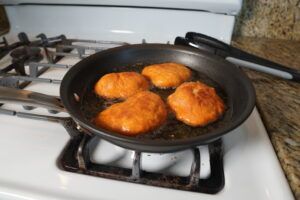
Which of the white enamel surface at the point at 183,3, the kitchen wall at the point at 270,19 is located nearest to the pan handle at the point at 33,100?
the white enamel surface at the point at 183,3

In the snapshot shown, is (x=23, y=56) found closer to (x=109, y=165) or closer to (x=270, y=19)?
(x=109, y=165)

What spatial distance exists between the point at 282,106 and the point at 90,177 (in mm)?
480

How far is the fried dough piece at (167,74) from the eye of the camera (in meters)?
0.64

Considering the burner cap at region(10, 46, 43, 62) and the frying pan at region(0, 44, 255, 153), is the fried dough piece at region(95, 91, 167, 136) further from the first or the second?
the burner cap at region(10, 46, 43, 62)

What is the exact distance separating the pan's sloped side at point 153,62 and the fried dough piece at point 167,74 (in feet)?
0.18

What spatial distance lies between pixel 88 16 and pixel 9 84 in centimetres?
45

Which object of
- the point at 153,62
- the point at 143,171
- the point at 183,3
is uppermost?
the point at 183,3

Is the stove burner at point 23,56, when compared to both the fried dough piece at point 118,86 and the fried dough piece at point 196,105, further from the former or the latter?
the fried dough piece at point 196,105

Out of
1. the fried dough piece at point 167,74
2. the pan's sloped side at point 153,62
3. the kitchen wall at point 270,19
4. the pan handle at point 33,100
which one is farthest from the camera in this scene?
the kitchen wall at point 270,19

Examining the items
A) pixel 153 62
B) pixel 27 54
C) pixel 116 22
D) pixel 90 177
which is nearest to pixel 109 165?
pixel 90 177

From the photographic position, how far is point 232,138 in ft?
1.82

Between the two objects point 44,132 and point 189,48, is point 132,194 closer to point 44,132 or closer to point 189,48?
point 44,132

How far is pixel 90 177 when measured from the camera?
0.47m

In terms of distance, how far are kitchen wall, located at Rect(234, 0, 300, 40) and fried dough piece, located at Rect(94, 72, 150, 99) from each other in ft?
1.97
